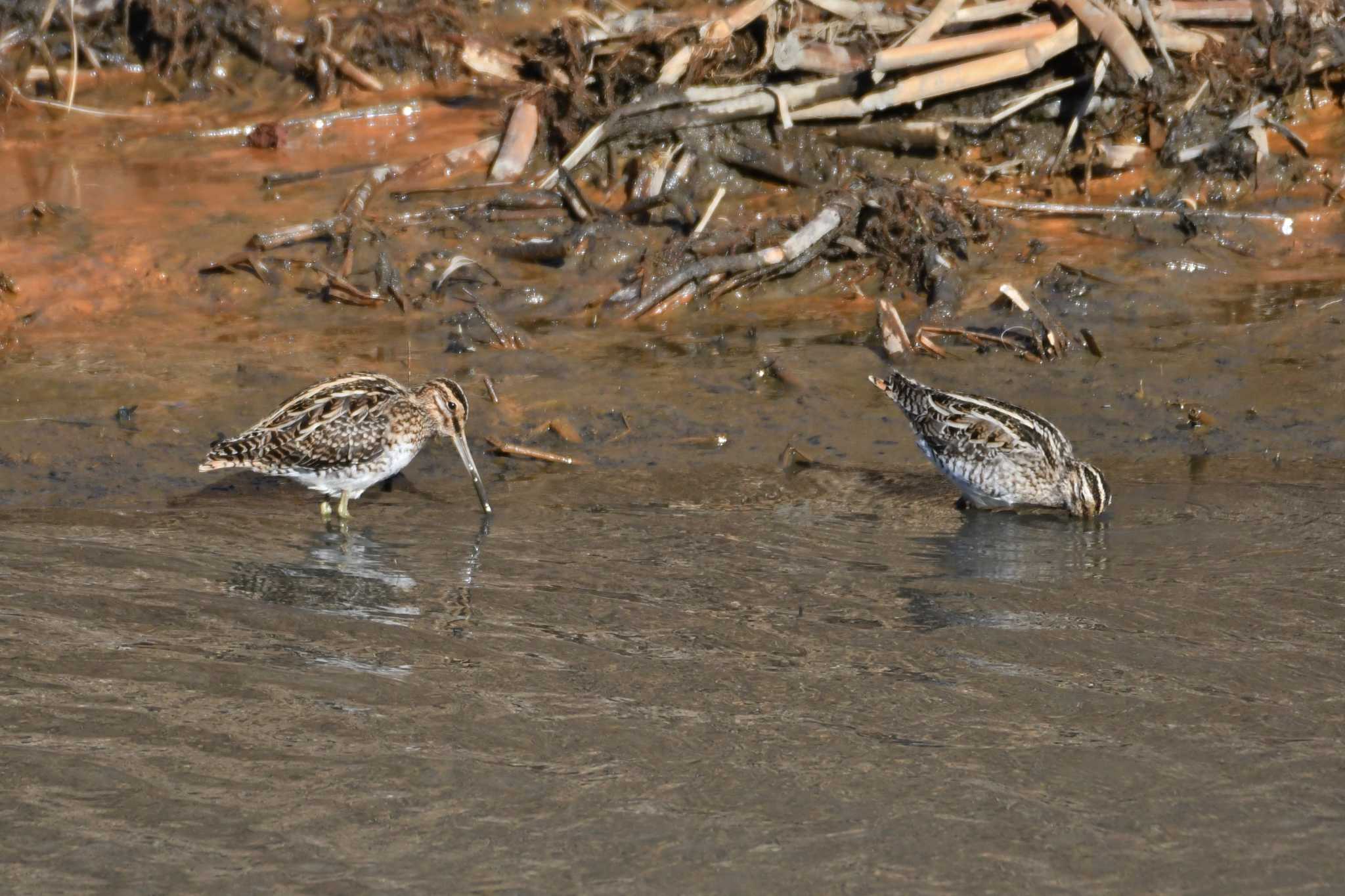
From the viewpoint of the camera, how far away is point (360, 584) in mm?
6262

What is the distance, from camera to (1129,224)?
947cm

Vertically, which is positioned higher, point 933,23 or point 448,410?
point 933,23

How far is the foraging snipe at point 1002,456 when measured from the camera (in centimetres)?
714

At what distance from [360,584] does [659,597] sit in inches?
43.5

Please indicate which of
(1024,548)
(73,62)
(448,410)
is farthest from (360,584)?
(73,62)

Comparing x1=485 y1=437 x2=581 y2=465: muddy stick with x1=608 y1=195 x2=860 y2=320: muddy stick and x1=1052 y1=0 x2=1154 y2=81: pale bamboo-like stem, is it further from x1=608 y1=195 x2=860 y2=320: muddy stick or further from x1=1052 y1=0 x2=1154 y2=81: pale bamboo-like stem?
x1=1052 y1=0 x2=1154 y2=81: pale bamboo-like stem

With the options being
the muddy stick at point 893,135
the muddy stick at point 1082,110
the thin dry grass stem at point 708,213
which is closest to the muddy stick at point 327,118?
the thin dry grass stem at point 708,213

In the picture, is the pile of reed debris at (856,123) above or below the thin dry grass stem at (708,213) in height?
above

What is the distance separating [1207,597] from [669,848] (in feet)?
8.15

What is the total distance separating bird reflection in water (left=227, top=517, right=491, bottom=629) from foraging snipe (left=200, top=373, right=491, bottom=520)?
46cm

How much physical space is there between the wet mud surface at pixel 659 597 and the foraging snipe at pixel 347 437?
0.23 metres

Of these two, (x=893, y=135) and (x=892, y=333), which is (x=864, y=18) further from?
(x=892, y=333)

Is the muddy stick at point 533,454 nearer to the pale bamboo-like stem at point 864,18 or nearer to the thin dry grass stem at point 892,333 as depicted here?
the thin dry grass stem at point 892,333

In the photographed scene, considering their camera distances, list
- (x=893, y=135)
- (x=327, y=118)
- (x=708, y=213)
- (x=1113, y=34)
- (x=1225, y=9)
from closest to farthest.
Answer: (x=708, y=213) < (x=1113, y=34) < (x=893, y=135) < (x=1225, y=9) < (x=327, y=118)
